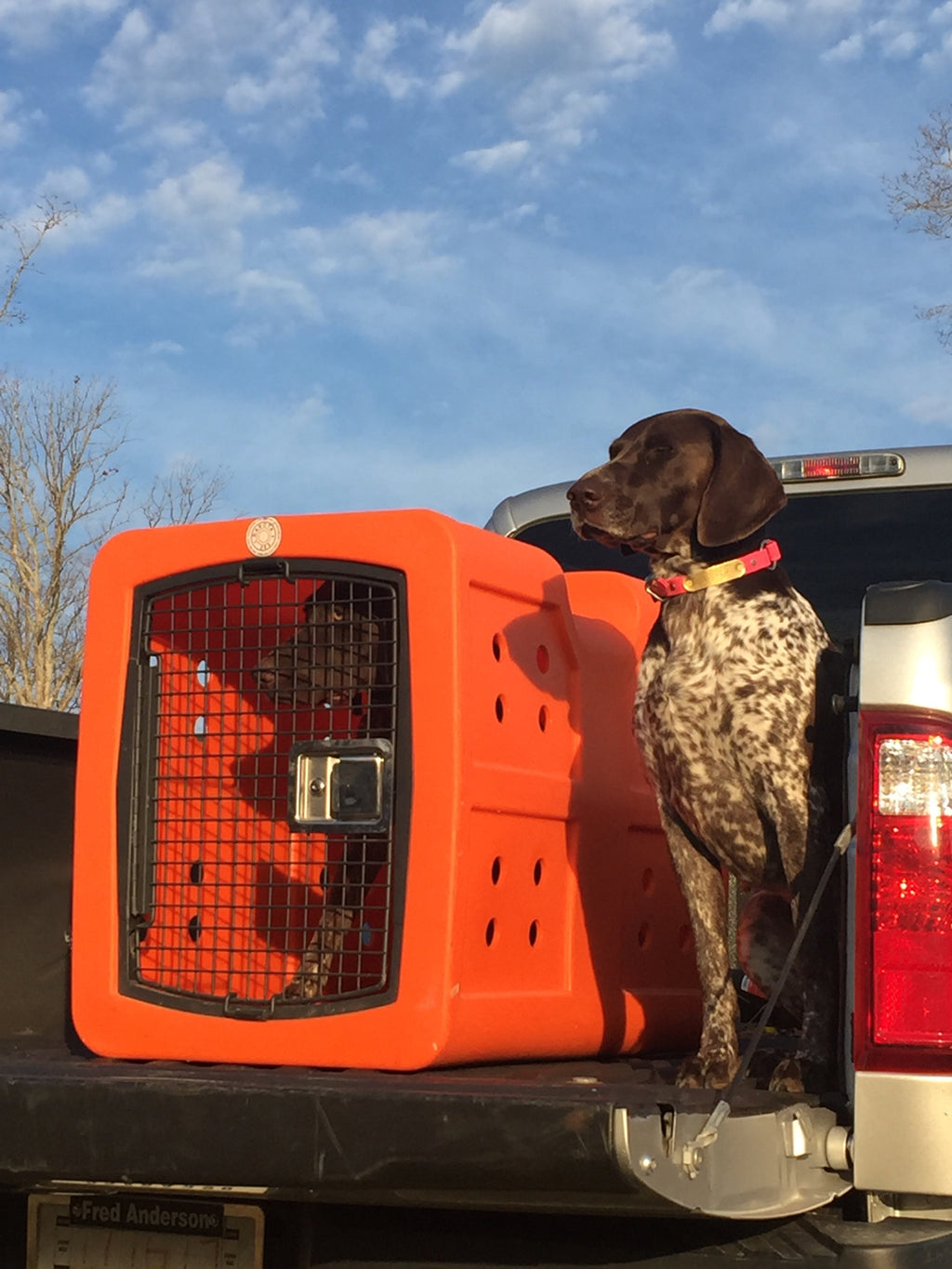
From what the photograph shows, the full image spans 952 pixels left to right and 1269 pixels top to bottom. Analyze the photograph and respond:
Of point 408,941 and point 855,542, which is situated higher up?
point 855,542

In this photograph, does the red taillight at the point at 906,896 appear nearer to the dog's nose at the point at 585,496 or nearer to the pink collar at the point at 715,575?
the pink collar at the point at 715,575

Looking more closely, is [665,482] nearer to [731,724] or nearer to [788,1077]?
[731,724]

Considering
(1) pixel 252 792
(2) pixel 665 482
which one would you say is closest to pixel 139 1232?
(1) pixel 252 792

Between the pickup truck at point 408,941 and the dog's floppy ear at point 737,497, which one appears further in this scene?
the dog's floppy ear at point 737,497

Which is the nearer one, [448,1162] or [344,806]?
[448,1162]

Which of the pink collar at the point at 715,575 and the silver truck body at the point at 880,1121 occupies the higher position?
the pink collar at the point at 715,575

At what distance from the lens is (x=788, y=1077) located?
304 cm

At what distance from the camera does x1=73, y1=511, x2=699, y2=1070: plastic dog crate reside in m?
2.87

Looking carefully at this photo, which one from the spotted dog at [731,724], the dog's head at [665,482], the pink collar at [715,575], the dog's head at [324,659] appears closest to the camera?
the dog's head at [324,659]

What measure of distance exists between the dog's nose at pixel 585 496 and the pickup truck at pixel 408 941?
17cm

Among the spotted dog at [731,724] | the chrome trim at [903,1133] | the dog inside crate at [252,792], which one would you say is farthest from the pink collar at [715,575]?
the chrome trim at [903,1133]

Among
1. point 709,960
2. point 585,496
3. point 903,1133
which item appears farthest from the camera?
point 585,496

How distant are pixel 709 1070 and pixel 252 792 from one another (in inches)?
39.8

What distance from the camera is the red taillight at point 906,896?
94.7 inches
